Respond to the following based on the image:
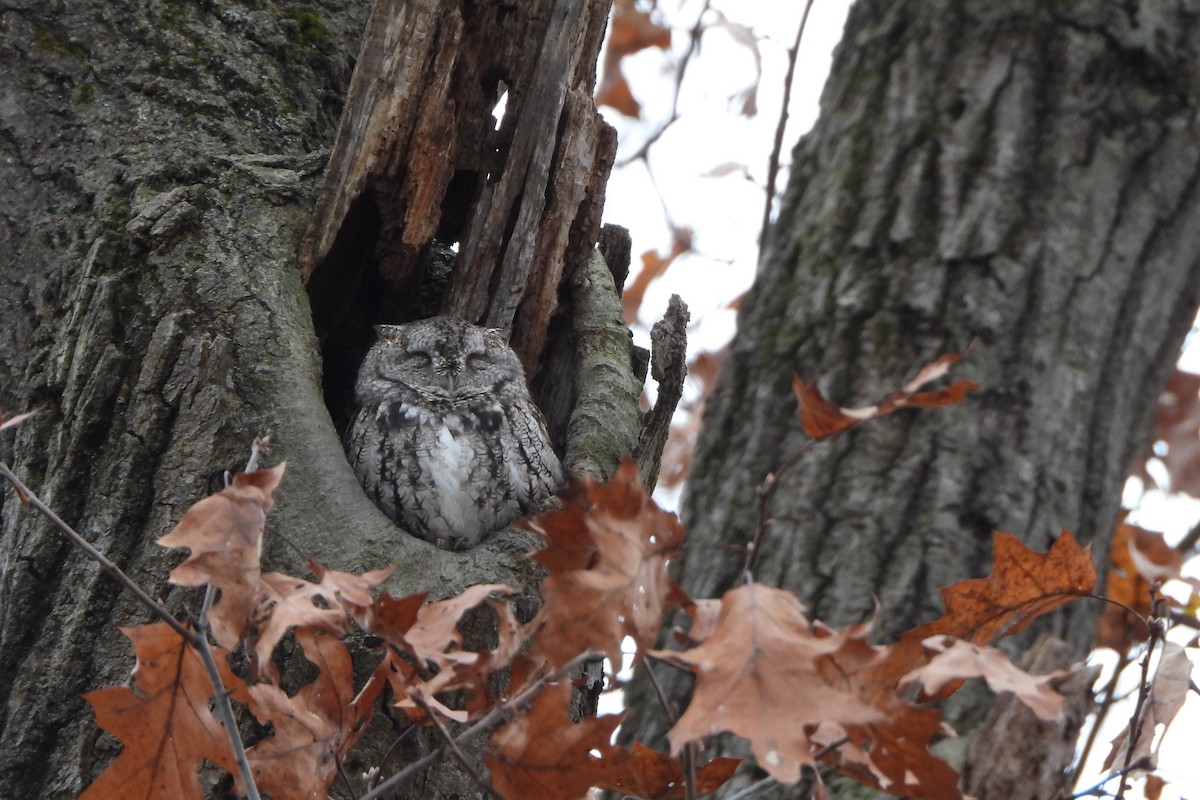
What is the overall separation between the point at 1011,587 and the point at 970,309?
1526 mm

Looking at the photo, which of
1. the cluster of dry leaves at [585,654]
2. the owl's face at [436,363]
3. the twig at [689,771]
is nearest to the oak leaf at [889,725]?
the cluster of dry leaves at [585,654]

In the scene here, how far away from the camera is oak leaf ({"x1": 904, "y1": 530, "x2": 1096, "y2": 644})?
5.34 ft

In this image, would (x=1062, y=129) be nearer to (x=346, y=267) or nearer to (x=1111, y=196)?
(x=1111, y=196)

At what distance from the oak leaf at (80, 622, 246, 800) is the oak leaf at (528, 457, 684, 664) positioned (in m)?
0.53

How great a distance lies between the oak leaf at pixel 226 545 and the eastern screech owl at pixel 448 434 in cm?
135

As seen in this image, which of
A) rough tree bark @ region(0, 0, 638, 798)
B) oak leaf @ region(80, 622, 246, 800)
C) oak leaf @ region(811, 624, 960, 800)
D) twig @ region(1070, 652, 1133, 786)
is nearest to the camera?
oak leaf @ region(811, 624, 960, 800)

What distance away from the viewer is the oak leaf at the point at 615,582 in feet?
4.21

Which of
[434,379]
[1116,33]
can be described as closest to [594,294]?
[434,379]

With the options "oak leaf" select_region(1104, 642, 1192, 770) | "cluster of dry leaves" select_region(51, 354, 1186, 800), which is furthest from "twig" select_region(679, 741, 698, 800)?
"oak leaf" select_region(1104, 642, 1192, 770)

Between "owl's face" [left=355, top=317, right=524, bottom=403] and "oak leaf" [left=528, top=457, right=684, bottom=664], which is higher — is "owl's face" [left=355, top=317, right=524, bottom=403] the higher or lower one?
the higher one

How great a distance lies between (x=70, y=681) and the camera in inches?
81.5

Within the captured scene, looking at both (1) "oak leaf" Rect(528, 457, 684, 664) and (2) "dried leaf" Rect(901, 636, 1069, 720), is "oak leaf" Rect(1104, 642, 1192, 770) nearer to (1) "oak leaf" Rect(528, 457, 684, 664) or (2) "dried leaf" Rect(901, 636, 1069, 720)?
(2) "dried leaf" Rect(901, 636, 1069, 720)

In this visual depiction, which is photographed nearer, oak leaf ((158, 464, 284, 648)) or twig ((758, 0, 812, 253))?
oak leaf ((158, 464, 284, 648))

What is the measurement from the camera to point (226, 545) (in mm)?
1441
